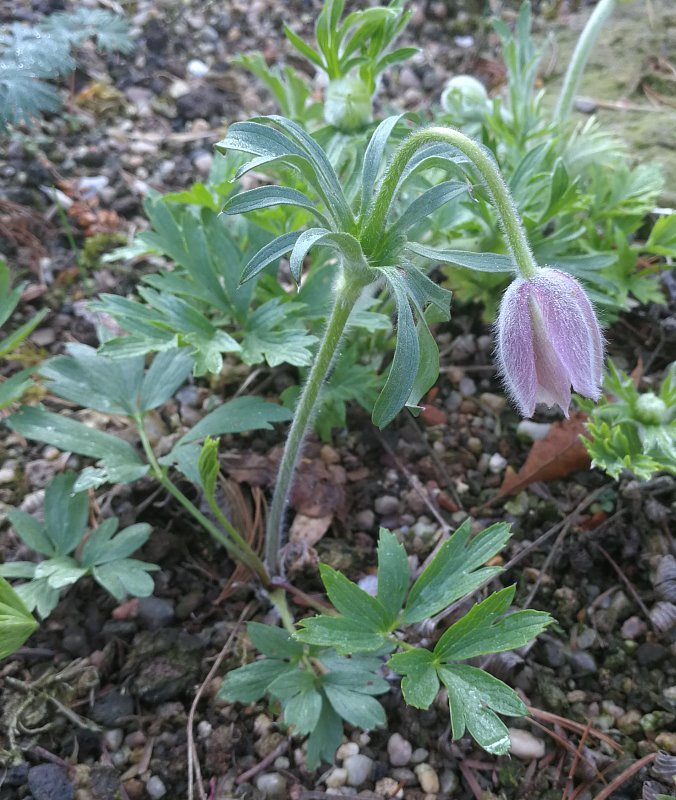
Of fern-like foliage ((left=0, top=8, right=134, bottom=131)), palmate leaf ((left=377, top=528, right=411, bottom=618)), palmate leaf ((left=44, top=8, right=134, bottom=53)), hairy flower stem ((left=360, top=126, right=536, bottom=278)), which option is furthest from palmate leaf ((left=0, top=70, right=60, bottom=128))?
palmate leaf ((left=377, top=528, right=411, bottom=618))

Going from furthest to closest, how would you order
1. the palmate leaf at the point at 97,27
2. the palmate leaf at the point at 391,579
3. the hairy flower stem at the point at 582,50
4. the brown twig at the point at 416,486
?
1. the palmate leaf at the point at 97,27
2. the hairy flower stem at the point at 582,50
3. the brown twig at the point at 416,486
4. the palmate leaf at the point at 391,579

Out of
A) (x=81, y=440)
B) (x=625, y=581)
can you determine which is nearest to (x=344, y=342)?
(x=81, y=440)

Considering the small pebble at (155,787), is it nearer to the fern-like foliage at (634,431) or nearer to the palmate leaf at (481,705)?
the palmate leaf at (481,705)

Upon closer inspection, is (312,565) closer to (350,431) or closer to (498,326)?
(350,431)

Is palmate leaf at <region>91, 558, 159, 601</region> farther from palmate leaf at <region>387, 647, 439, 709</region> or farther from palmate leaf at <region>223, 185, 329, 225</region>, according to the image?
palmate leaf at <region>223, 185, 329, 225</region>

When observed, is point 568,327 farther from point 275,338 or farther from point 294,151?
point 275,338

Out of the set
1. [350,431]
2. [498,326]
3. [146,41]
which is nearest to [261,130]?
[498,326]

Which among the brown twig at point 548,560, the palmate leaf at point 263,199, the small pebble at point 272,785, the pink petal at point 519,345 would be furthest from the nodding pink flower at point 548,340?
the small pebble at point 272,785
